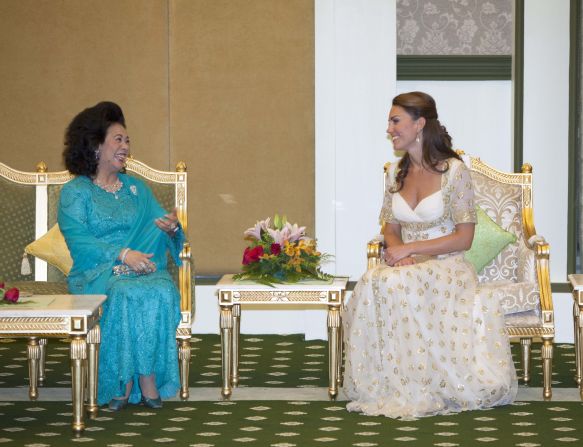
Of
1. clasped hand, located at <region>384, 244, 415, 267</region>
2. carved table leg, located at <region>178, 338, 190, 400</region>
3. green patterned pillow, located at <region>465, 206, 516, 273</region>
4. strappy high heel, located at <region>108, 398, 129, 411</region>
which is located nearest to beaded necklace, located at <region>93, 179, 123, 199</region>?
carved table leg, located at <region>178, 338, 190, 400</region>

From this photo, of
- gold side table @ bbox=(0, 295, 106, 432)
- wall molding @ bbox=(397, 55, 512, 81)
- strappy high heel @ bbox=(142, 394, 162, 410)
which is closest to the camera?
gold side table @ bbox=(0, 295, 106, 432)

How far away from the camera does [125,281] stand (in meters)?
5.89

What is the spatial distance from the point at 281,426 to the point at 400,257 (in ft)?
3.92

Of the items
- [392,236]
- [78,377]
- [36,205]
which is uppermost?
[36,205]

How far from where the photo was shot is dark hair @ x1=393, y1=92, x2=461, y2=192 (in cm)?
616

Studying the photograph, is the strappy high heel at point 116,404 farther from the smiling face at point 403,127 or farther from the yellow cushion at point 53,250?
the smiling face at point 403,127

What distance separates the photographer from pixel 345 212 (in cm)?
817

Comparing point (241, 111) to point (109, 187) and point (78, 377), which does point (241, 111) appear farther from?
point (78, 377)

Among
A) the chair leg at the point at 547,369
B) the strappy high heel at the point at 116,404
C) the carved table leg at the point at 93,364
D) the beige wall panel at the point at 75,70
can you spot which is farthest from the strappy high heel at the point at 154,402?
the beige wall panel at the point at 75,70

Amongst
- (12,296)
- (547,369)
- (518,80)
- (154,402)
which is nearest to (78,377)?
(12,296)

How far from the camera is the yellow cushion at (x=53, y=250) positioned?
263 inches

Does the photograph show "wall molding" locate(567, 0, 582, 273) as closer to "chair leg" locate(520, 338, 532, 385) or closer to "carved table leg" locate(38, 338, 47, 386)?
"chair leg" locate(520, 338, 532, 385)

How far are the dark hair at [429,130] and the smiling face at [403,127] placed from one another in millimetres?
22

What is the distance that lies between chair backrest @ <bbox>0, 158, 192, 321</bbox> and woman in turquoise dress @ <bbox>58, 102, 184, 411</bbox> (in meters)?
0.37
